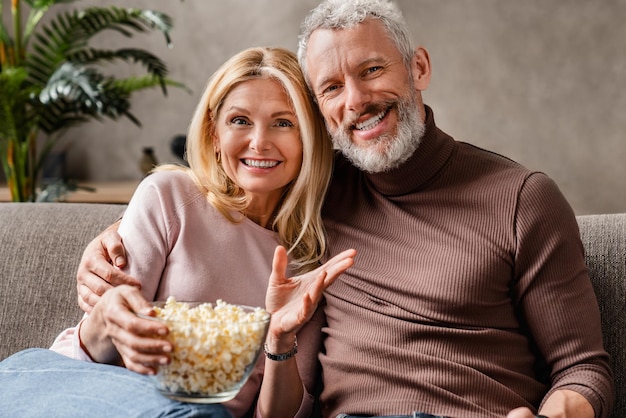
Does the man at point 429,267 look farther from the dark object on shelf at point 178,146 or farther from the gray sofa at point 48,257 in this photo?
the dark object on shelf at point 178,146

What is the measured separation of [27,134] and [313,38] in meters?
1.88

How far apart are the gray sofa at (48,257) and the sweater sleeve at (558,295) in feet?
0.68

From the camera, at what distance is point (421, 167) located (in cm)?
175

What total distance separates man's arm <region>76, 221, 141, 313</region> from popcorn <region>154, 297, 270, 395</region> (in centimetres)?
37

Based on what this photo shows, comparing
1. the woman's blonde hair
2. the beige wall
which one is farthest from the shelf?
the woman's blonde hair

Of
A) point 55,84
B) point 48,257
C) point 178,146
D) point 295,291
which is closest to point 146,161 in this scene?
point 178,146

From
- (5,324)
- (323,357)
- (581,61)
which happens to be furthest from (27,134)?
(581,61)

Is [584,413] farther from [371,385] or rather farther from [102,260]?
[102,260]

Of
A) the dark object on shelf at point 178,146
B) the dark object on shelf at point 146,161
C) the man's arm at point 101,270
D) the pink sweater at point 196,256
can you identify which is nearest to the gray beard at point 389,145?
the pink sweater at point 196,256

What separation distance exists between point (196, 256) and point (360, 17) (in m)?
0.64

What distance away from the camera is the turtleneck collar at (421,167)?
5.74 feet

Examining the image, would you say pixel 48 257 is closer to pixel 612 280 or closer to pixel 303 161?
pixel 303 161

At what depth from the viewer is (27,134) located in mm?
3307

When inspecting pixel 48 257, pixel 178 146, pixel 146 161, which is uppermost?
pixel 48 257
